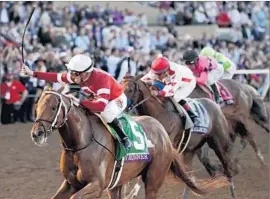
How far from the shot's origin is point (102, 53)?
18250mm

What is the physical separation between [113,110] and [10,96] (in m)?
8.49

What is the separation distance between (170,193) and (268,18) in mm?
16993

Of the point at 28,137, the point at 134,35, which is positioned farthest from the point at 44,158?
the point at 134,35

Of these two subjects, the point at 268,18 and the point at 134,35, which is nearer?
the point at 134,35

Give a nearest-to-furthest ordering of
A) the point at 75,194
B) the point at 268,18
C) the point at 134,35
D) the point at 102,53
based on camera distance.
A: the point at 75,194 < the point at 102,53 < the point at 134,35 < the point at 268,18

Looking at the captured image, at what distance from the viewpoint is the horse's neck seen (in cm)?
693

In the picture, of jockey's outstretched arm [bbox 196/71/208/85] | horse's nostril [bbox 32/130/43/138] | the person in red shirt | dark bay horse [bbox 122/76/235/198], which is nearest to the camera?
horse's nostril [bbox 32/130/43/138]

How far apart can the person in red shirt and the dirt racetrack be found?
113cm

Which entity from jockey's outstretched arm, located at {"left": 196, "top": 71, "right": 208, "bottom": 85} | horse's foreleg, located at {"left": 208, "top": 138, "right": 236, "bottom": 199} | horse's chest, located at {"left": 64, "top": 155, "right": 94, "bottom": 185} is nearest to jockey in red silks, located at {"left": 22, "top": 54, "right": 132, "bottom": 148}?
horse's chest, located at {"left": 64, "top": 155, "right": 94, "bottom": 185}

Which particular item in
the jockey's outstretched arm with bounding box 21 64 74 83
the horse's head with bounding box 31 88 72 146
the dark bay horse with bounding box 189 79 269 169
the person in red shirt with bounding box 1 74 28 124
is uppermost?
the jockey's outstretched arm with bounding box 21 64 74 83

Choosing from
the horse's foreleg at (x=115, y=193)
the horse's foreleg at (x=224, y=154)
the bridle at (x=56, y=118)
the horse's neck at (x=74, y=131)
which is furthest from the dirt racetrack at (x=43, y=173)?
the bridle at (x=56, y=118)

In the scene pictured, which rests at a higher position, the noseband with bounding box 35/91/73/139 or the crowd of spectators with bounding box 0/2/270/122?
the noseband with bounding box 35/91/73/139

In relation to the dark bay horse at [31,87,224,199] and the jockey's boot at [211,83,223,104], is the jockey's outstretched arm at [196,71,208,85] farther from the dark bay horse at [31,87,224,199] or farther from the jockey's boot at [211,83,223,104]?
the dark bay horse at [31,87,224,199]

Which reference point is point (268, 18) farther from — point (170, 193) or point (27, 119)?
point (170, 193)
